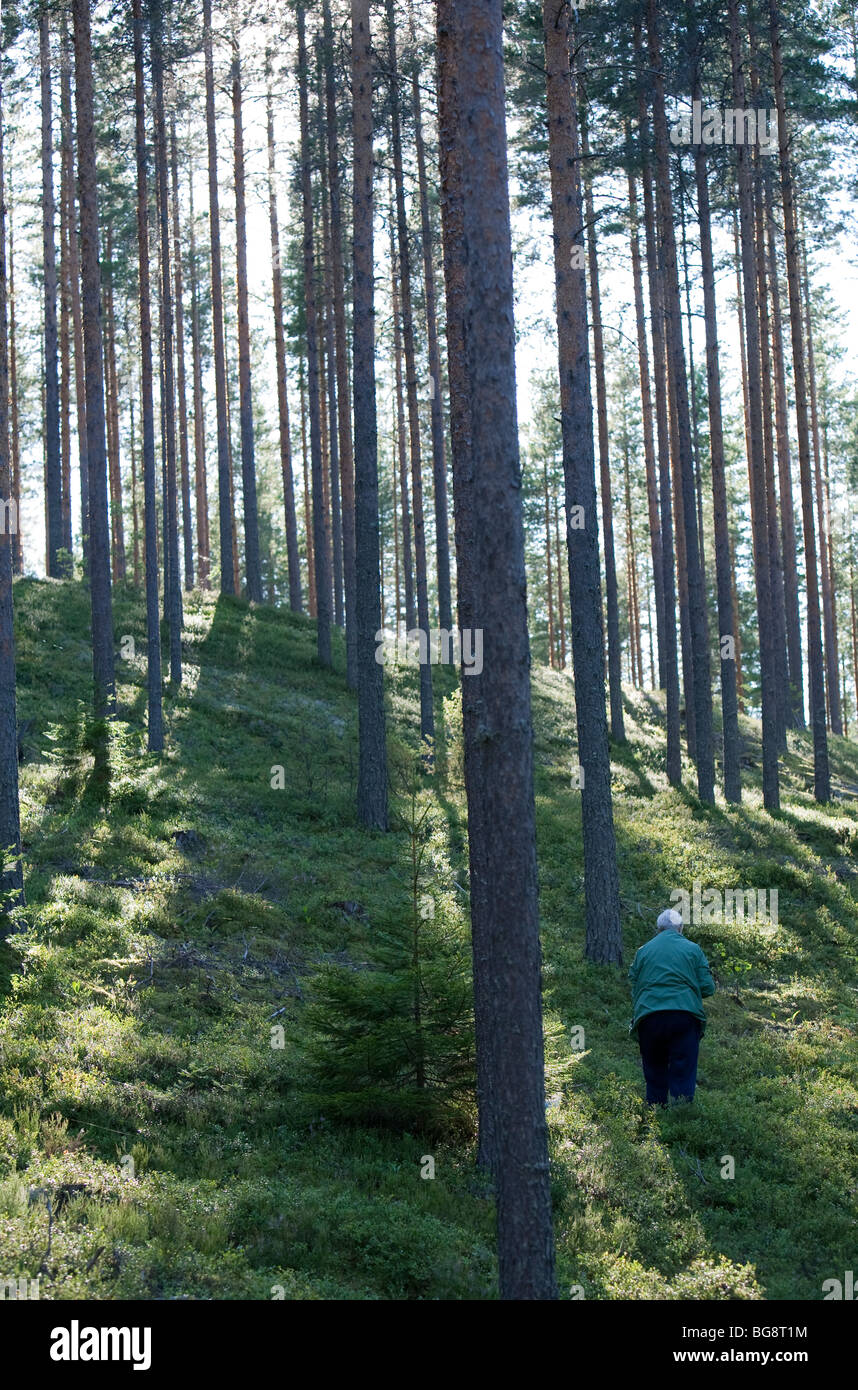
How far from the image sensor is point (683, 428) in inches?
814

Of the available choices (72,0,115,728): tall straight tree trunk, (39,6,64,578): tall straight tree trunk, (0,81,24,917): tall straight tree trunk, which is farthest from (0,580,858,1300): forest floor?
(39,6,64,578): tall straight tree trunk

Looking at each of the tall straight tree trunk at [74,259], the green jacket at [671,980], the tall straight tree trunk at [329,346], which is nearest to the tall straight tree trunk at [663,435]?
the tall straight tree trunk at [329,346]

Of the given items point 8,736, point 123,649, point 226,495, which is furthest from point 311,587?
point 8,736

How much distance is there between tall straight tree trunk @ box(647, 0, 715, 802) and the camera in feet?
64.5

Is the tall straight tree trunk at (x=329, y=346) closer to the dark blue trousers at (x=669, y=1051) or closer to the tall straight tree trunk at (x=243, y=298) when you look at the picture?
the tall straight tree trunk at (x=243, y=298)

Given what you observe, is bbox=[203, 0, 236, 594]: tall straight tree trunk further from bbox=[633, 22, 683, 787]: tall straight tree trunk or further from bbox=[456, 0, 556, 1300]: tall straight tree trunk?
bbox=[456, 0, 556, 1300]: tall straight tree trunk

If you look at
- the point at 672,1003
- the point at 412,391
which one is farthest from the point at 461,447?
the point at 412,391

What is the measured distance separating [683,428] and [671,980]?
1417 cm

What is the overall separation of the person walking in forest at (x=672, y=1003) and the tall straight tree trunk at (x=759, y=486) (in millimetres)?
13466

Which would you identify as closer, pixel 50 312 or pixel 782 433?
pixel 50 312

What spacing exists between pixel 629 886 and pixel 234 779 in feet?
21.2

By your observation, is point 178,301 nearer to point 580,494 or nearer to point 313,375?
point 313,375

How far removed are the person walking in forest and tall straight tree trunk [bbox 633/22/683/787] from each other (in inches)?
558

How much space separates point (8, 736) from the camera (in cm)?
A: 1090
